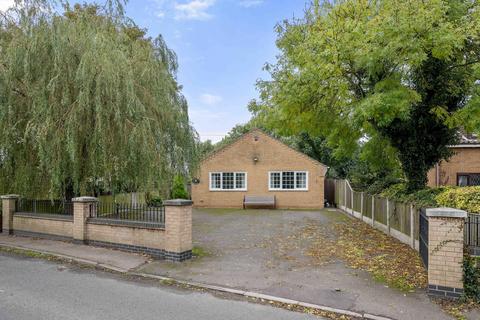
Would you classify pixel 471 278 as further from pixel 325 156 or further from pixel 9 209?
pixel 325 156

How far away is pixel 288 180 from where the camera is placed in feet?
71.2

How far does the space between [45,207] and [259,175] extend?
1300cm

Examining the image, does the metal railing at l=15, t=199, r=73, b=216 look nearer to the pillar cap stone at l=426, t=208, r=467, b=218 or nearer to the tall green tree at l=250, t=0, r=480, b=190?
the tall green tree at l=250, t=0, r=480, b=190

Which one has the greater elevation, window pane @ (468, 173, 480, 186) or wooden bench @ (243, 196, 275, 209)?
window pane @ (468, 173, 480, 186)

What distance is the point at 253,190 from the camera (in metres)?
22.0

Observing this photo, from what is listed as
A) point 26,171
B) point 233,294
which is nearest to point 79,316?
point 233,294

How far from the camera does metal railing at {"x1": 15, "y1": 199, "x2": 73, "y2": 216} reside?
35.3 feet

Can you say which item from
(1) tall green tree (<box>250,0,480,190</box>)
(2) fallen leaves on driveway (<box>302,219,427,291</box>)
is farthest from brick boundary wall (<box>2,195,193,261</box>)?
(1) tall green tree (<box>250,0,480,190</box>)

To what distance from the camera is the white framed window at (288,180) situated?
21484 mm

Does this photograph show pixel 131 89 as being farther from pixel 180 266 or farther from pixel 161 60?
pixel 180 266

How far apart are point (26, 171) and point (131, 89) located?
4300mm

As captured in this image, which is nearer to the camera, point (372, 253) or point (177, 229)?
point (177, 229)

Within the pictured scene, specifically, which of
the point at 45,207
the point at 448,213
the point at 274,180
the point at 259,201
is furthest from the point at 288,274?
the point at 274,180

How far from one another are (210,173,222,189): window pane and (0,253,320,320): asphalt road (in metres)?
15.3
